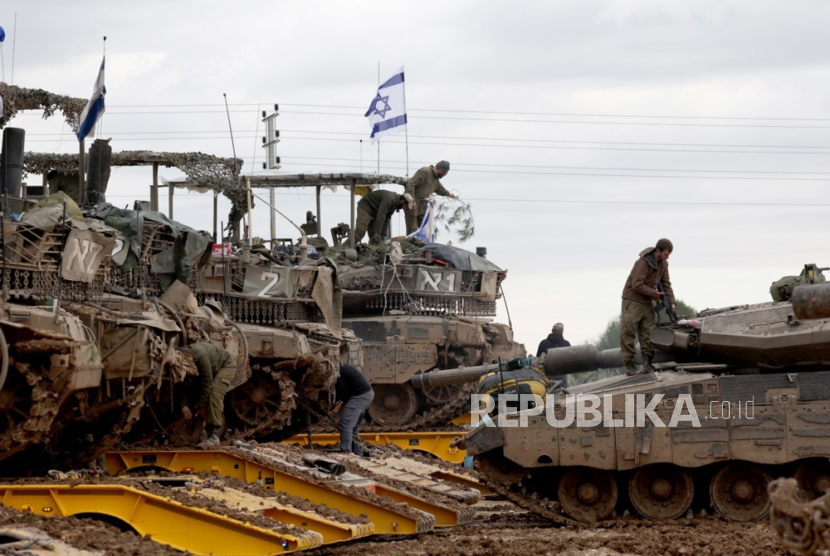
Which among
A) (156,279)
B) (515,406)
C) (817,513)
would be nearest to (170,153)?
(156,279)

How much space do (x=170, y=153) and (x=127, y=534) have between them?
14.6 metres

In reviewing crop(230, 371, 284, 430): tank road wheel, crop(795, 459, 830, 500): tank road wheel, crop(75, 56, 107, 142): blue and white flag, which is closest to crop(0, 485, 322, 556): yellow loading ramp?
crop(795, 459, 830, 500): tank road wheel

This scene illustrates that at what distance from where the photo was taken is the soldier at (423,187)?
27844 mm

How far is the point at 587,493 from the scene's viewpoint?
15.0m

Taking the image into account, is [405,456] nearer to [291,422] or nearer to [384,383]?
[291,422]

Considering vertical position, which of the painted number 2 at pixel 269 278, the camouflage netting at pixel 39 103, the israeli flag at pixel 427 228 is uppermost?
the camouflage netting at pixel 39 103

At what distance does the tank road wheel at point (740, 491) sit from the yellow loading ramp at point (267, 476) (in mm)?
3081

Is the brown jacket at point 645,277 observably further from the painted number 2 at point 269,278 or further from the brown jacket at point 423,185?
the brown jacket at point 423,185

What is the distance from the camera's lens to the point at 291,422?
20844 mm

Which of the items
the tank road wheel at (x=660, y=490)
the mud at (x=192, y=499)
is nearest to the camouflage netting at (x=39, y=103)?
the mud at (x=192, y=499)

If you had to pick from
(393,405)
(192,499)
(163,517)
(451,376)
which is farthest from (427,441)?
(163,517)

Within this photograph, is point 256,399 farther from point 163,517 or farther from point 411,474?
point 163,517

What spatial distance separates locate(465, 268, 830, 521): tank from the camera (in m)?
14.4

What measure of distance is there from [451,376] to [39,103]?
774cm
